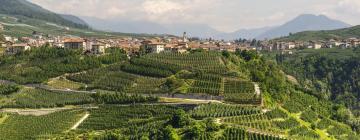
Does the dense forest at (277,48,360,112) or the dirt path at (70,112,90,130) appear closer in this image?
the dirt path at (70,112,90,130)

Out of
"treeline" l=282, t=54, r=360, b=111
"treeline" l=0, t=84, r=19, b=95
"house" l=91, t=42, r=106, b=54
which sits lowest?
"treeline" l=282, t=54, r=360, b=111

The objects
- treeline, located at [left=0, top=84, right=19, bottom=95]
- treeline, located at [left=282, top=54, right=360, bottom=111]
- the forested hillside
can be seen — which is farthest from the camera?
treeline, located at [left=282, top=54, right=360, bottom=111]

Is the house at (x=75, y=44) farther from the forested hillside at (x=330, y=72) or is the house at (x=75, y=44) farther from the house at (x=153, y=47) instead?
the forested hillside at (x=330, y=72)

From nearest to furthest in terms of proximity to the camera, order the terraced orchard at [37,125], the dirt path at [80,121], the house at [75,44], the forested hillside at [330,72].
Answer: the terraced orchard at [37,125]
the dirt path at [80,121]
the house at [75,44]
the forested hillside at [330,72]

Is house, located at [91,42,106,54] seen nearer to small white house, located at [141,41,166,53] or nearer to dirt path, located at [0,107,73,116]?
small white house, located at [141,41,166,53]

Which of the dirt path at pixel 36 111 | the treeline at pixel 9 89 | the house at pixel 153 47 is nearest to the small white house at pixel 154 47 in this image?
the house at pixel 153 47

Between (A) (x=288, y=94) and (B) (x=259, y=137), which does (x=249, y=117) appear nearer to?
(B) (x=259, y=137)

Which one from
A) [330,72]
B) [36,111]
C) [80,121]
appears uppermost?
[36,111]

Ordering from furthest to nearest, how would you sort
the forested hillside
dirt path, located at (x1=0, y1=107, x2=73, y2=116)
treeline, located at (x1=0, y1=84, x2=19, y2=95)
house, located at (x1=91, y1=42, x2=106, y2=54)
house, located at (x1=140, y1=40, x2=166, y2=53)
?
the forested hillside → house, located at (x1=140, y1=40, x2=166, y2=53) → house, located at (x1=91, y1=42, x2=106, y2=54) → treeline, located at (x1=0, y1=84, x2=19, y2=95) → dirt path, located at (x1=0, y1=107, x2=73, y2=116)

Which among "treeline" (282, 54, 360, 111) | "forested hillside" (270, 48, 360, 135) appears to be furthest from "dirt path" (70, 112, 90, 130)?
"treeline" (282, 54, 360, 111)

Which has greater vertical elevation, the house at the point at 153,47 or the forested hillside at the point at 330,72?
the house at the point at 153,47

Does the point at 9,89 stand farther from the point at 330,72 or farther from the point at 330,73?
the point at 330,72

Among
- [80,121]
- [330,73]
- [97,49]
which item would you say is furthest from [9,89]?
[330,73]
